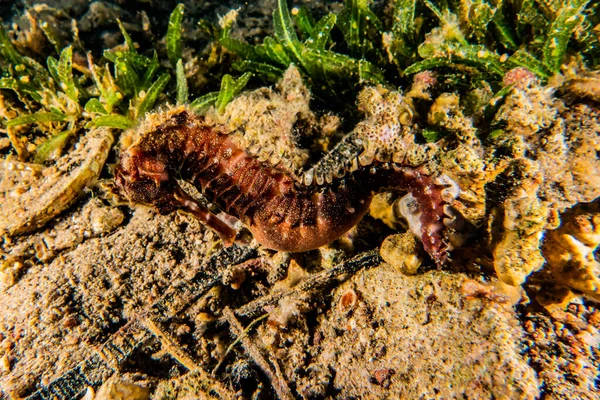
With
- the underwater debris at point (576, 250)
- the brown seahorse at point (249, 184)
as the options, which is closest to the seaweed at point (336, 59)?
the brown seahorse at point (249, 184)

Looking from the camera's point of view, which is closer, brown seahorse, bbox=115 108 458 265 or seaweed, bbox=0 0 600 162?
brown seahorse, bbox=115 108 458 265

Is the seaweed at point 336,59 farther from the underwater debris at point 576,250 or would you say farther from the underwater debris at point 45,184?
the underwater debris at point 576,250

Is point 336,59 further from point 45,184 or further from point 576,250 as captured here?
point 45,184

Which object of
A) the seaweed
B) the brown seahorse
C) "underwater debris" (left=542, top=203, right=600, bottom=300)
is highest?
the seaweed

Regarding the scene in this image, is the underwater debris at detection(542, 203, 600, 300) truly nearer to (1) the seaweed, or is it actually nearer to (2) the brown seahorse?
(2) the brown seahorse

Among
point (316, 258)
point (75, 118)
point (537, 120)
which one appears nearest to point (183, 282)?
point (316, 258)

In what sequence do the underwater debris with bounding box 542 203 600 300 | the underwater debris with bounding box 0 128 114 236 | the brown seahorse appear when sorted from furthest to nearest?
the underwater debris with bounding box 0 128 114 236
the brown seahorse
the underwater debris with bounding box 542 203 600 300

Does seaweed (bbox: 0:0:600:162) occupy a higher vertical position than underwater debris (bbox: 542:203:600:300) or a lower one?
higher

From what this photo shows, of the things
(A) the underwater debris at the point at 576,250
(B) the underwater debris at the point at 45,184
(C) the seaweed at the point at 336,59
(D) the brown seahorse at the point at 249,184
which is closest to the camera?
(A) the underwater debris at the point at 576,250

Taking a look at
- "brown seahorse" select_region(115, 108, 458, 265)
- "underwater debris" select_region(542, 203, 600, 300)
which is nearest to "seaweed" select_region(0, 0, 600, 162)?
"brown seahorse" select_region(115, 108, 458, 265)
